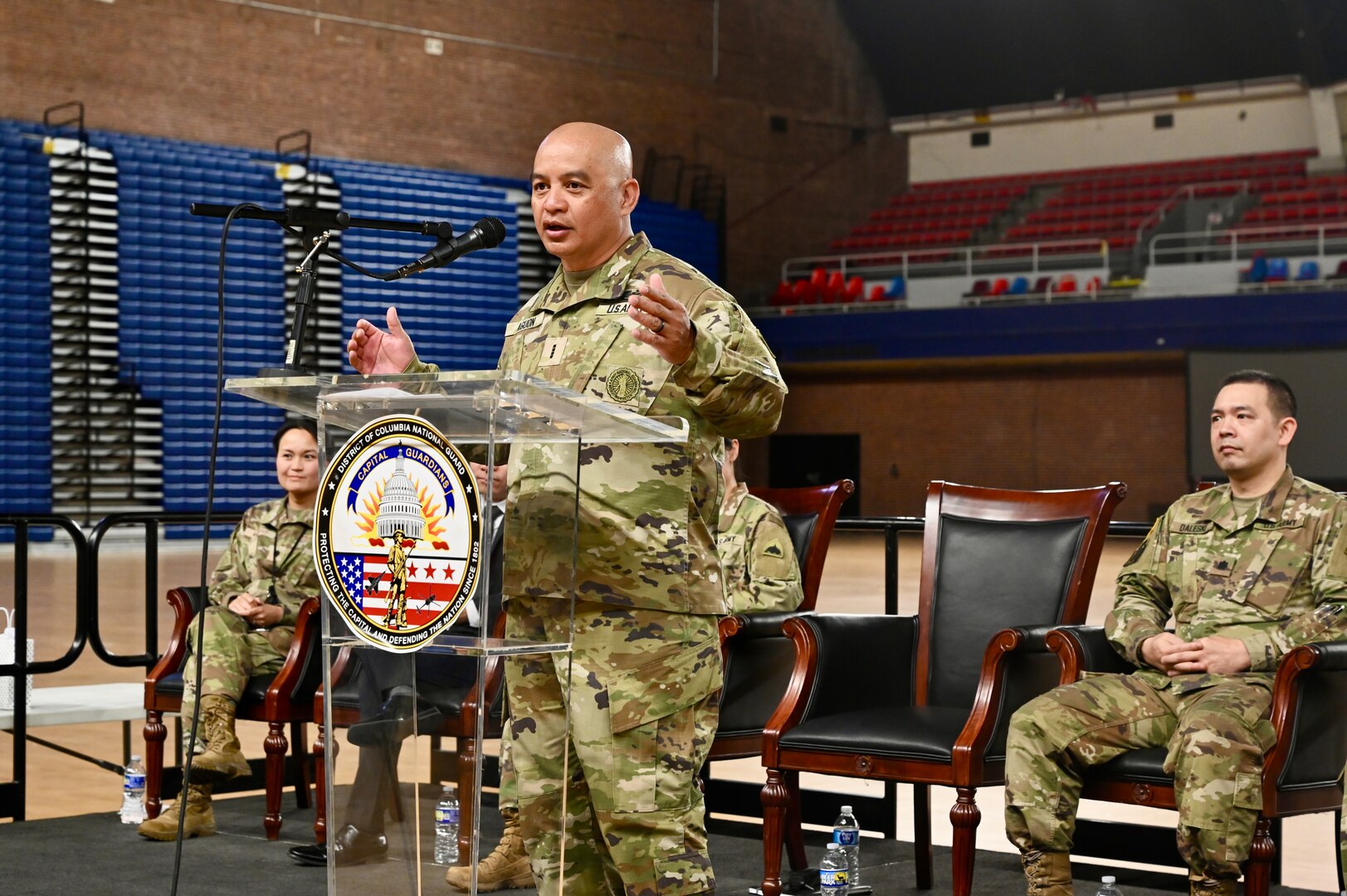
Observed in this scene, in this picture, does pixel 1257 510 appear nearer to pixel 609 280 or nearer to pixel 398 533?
pixel 609 280

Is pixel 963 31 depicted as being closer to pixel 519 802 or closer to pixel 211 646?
pixel 211 646

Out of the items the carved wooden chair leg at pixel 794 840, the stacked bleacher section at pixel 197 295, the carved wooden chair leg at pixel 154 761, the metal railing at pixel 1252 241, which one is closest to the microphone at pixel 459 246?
the carved wooden chair leg at pixel 794 840

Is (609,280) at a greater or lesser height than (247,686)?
greater

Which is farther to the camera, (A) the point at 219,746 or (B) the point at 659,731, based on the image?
(A) the point at 219,746

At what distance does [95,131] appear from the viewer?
50.5ft

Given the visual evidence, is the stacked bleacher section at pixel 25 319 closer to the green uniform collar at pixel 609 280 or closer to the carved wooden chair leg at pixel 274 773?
the carved wooden chair leg at pixel 274 773

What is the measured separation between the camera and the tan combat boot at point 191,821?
4402 mm

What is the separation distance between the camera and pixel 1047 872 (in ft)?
10.3

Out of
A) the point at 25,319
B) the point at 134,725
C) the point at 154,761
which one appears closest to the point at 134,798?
the point at 154,761

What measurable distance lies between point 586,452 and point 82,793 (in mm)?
3939

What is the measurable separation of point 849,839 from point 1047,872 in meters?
0.81

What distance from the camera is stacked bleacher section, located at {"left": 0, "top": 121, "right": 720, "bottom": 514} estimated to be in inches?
578

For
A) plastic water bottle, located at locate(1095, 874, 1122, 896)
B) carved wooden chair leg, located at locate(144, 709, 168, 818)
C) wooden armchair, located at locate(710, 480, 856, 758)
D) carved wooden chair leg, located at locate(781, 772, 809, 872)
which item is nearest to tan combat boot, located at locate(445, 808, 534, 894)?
wooden armchair, located at locate(710, 480, 856, 758)

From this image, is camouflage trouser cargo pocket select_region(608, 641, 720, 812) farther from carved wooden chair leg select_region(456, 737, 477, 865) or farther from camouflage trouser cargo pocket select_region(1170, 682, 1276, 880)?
camouflage trouser cargo pocket select_region(1170, 682, 1276, 880)
